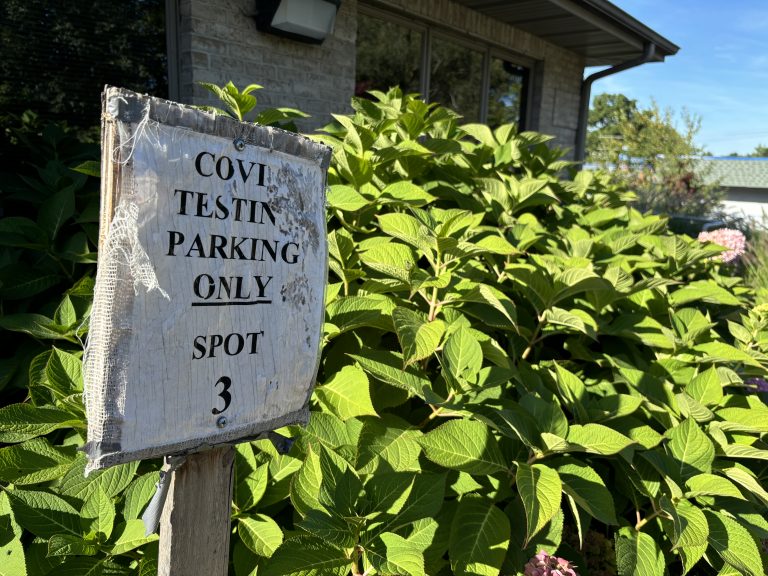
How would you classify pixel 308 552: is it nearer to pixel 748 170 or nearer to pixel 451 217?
pixel 451 217

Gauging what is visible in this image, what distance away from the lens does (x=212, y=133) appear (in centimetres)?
70

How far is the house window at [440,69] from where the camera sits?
17.9 ft

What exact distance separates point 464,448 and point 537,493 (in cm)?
15

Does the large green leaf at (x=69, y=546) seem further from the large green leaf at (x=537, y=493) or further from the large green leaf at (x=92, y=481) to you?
the large green leaf at (x=537, y=493)

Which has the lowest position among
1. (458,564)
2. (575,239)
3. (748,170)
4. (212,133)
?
(458,564)

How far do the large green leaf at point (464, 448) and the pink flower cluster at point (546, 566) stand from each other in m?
0.17

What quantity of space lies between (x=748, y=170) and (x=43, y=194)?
128ft

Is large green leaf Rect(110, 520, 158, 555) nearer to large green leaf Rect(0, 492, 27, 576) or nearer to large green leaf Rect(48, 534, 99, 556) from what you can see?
large green leaf Rect(48, 534, 99, 556)

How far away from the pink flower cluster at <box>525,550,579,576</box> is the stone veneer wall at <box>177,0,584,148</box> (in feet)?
11.2

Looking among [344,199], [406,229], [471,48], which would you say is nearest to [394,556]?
[406,229]

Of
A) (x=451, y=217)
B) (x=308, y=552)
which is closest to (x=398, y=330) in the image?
(x=451, y=217)

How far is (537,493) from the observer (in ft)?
3.42

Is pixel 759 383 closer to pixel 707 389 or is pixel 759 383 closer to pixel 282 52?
pixel 707 389

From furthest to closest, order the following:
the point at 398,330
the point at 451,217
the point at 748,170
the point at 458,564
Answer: the point at 748,170, the point at 451,217, the point at 398,330, the point at 458,564
